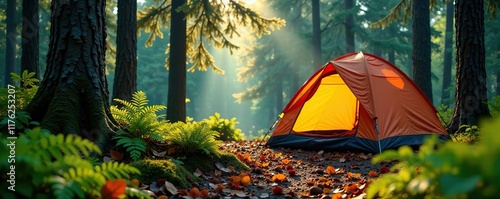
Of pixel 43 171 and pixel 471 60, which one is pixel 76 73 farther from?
pixel 471 60

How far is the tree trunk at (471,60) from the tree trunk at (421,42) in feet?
11.0

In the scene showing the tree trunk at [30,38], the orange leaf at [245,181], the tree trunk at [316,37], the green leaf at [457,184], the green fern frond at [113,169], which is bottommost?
the orange leaf at [245,181]

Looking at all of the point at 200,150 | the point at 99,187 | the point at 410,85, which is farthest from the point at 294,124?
the point at 99,187

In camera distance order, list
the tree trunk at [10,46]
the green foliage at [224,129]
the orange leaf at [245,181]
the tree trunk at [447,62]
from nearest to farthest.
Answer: the orange leaf at [245,181] → the green foliage at [224,129] → the tree trunk at [10,46] → the tree trunk at [447,62]

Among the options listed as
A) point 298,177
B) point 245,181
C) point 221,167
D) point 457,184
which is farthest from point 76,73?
point 457,184

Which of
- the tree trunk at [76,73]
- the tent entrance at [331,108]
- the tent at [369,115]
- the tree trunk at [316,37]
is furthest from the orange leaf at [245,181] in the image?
the tree trunk at [316,37]

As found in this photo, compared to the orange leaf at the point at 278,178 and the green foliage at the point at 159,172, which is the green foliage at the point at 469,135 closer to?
the orange leaf at the point at 278,178

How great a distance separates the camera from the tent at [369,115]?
6.26 metres

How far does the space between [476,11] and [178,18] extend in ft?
20.6

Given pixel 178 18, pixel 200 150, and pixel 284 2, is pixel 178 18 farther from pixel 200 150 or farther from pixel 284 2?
pixel 284 2

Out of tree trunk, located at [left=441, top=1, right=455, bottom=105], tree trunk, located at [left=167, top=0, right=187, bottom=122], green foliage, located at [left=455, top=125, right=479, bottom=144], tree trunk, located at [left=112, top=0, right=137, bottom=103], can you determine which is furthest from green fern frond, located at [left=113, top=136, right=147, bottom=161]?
tree trunk, located at [left=441, top=1, right=455, bottom=105]

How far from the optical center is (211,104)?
52000 mm

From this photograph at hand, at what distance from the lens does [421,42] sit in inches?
388

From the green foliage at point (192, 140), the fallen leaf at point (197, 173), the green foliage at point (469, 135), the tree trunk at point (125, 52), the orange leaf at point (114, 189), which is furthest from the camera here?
the tree trunk at point (125, 52)
